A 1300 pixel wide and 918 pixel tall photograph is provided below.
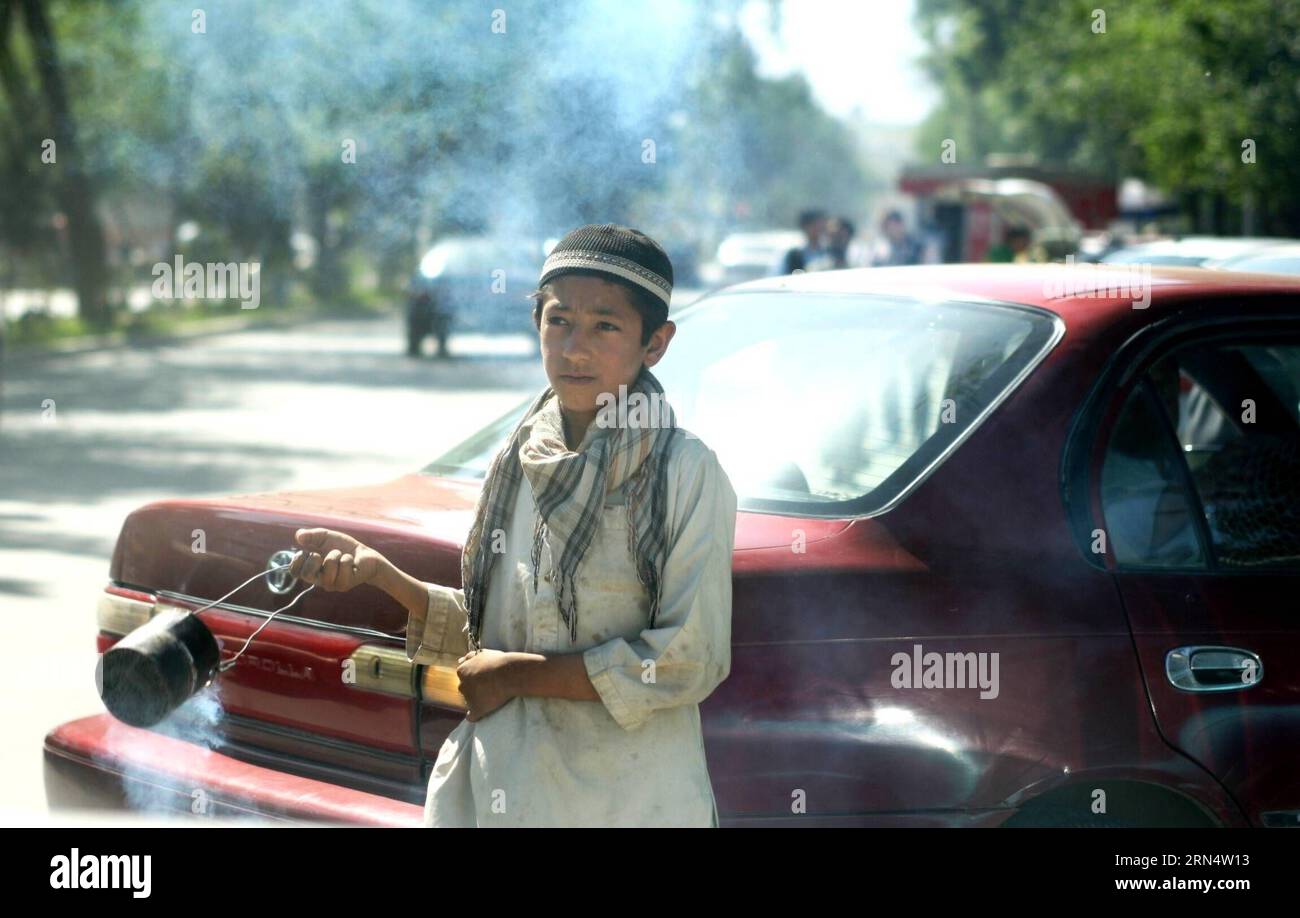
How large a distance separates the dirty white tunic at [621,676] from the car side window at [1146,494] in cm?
94

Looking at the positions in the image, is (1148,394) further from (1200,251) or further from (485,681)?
(1200,251)

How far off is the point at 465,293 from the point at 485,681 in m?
20.0

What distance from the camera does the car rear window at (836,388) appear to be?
3.09m

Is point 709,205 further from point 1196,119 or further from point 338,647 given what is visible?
point 338,647

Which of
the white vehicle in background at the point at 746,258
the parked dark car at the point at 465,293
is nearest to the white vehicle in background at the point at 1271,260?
the parked dark car at the point at 465,293

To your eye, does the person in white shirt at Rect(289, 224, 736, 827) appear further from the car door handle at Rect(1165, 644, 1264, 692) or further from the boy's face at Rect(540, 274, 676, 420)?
the car door handle at Rect(1165, 644, 1264, 692)

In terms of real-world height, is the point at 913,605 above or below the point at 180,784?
above

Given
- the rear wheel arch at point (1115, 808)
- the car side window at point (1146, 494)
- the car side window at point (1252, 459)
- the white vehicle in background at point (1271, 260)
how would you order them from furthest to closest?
the white vehicle in background at point (1271, 260), the car side window at point (1252, 459), the car side window at point (1146, 494), the rear wheel arch at point (1115, 808)

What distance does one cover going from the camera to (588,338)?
245 cm

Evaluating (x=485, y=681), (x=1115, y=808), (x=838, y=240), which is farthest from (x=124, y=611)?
(x=838, y=240)

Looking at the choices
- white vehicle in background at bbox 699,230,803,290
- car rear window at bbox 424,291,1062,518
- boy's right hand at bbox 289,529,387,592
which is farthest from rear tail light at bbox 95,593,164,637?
white vehicle in background at bbox 699,230,803,290

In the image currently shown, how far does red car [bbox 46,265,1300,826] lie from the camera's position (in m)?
2.77

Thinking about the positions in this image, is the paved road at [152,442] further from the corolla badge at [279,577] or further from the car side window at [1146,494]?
the car side window at [1146,494]

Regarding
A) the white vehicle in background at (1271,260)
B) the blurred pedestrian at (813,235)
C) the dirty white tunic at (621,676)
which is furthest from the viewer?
the blurred pedestrian at (813,235)
